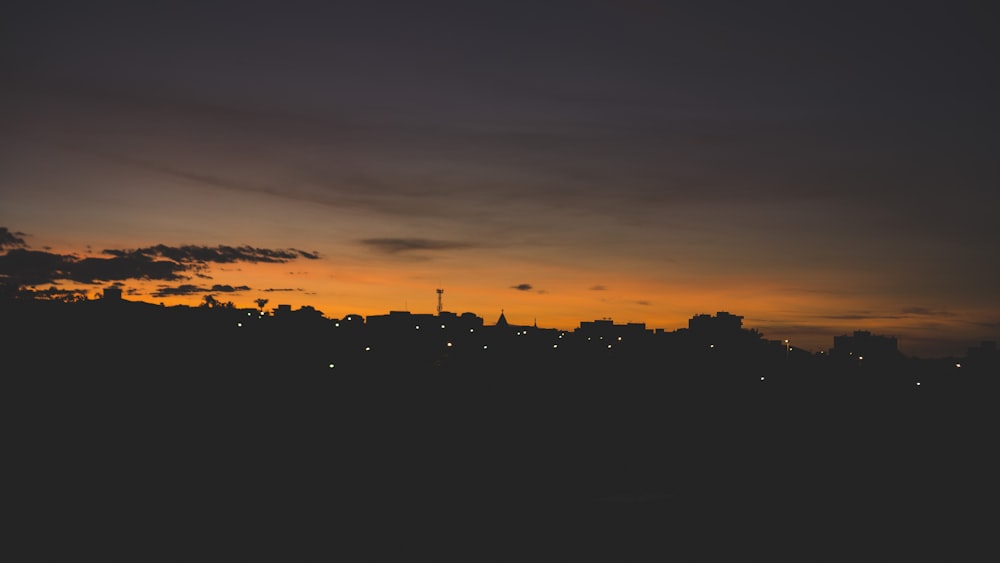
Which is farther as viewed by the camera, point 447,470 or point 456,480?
point 447,470

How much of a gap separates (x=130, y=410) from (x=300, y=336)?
75125mm

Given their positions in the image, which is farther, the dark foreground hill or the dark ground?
the dark foreground hill

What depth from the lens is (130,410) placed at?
53562 mm

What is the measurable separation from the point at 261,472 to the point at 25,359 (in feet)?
168

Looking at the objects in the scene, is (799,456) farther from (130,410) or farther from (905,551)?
(130,410)

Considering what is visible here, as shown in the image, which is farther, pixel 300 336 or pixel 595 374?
pixel 300 336

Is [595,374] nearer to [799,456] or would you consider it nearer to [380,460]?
[799,456]

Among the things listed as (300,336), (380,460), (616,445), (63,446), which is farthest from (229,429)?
(300,336)

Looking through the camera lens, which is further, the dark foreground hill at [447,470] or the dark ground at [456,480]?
the dark foreground hill at [447,470]

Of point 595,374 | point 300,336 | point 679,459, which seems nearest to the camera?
point 679,459

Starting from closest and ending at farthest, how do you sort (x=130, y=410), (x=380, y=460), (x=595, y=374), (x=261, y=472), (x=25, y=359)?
1. (x=261, y=472)
2. (x=380, y=460)
3. (x=130, y=410)
4. (x=25, y=359)
5. (x=595, y=374)

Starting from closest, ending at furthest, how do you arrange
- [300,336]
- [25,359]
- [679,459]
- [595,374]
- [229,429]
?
1. [679,459]
2. [229,429]
3. [25,359]
4. [595,374]
5. [300,336]

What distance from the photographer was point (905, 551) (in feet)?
85.6

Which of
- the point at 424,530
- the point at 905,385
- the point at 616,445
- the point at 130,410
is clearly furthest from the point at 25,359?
the point at 905,385
